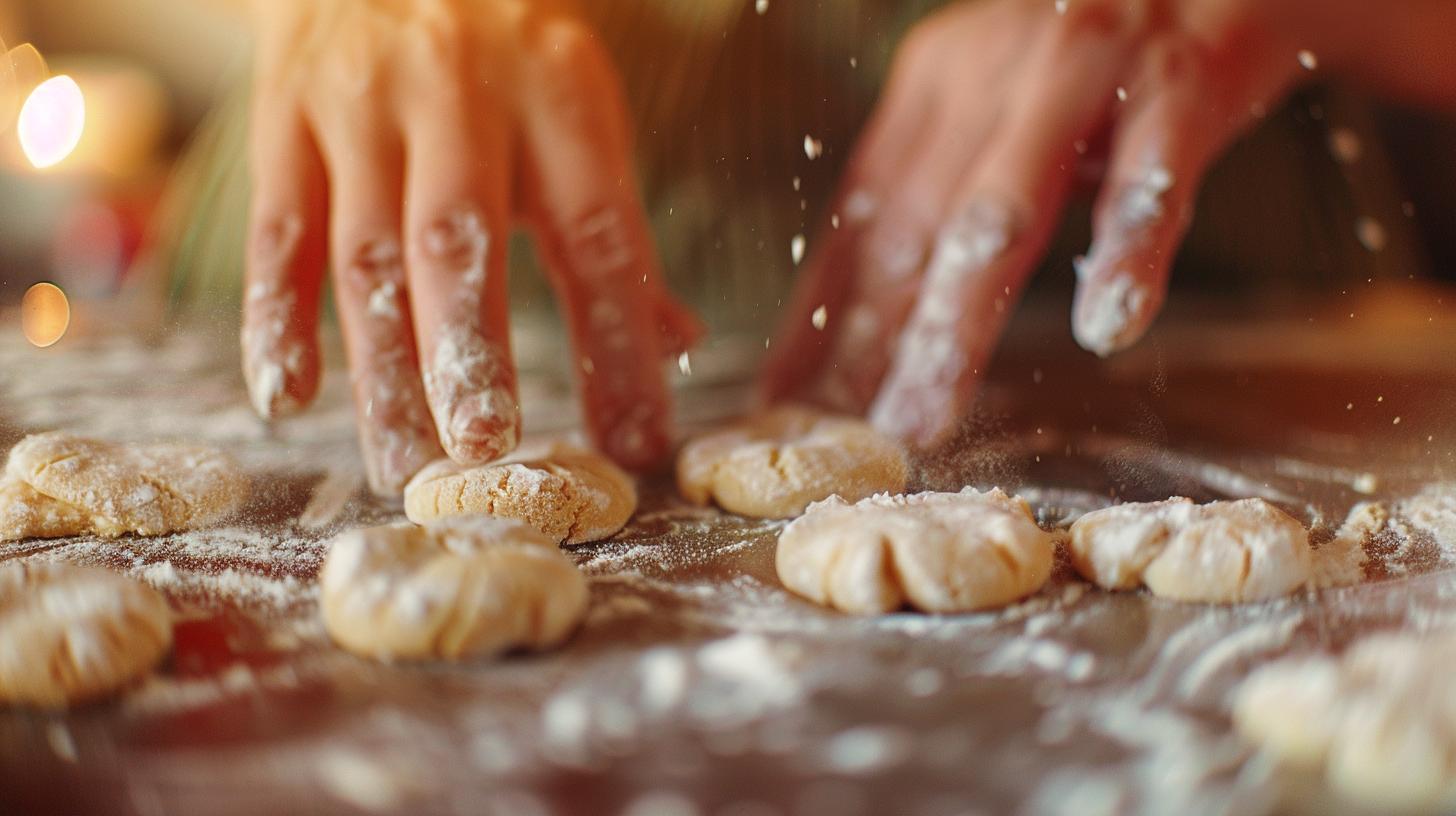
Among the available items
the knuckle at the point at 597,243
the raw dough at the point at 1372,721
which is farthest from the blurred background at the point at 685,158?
the raw dough at the point at 1372,721

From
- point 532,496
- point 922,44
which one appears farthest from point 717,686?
point 922,44

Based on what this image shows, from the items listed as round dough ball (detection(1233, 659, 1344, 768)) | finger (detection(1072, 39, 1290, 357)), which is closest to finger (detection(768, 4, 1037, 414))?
finger (detection(1072, 39, 1290, 357))

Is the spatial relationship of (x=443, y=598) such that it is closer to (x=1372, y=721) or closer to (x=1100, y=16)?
(x=1372, y=721)

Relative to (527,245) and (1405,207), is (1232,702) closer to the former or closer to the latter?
(527,245)

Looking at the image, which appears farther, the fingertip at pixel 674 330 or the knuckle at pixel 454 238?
Result: the fingertip at pixel 674 330

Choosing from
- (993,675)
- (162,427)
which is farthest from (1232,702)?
(162,427)

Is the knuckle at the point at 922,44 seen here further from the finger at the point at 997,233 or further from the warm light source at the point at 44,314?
the warm light source at the point at 44,314
